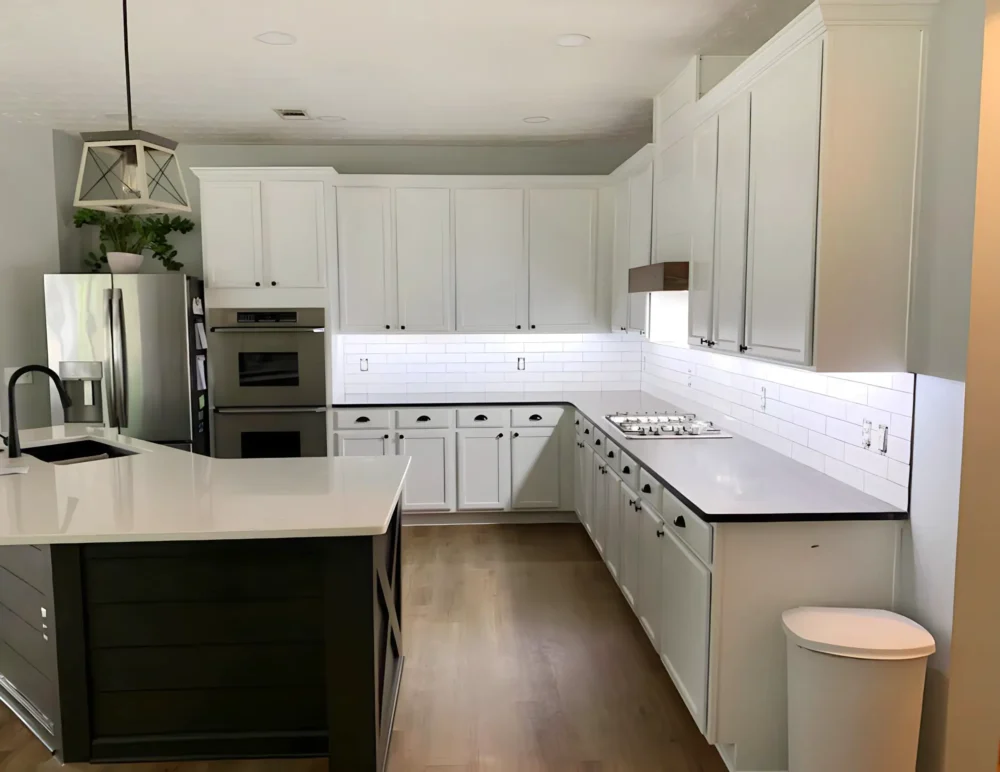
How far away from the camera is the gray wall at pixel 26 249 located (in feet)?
15.9

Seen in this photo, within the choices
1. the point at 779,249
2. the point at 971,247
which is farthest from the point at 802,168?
the point at 971,247

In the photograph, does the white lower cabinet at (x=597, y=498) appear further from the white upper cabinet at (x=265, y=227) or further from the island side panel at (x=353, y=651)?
the white upper cabinet at (x=265, y=227)

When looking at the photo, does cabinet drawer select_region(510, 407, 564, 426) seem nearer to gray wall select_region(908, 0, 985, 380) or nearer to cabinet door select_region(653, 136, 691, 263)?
cabinet door select_region(653, 136, 691, 263)

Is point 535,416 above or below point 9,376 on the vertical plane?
below

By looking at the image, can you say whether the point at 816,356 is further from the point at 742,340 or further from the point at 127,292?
the point at 127,292

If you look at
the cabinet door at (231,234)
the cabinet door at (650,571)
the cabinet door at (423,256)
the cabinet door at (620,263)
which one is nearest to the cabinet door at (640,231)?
the cabinet door at (620,263)

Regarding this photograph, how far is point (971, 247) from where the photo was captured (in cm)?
211

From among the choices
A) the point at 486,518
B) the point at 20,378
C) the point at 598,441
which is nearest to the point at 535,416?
the point at 486,518

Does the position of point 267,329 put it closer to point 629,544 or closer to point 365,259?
point 365,259

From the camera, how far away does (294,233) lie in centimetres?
515

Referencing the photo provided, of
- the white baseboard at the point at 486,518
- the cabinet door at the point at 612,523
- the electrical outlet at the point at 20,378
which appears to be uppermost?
the electrical outlet at the point at 20,378

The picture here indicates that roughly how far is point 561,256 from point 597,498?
1.85 meters

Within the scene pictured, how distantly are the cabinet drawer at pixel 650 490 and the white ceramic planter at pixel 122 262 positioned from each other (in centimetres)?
357

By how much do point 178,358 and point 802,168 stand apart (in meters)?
3.88
